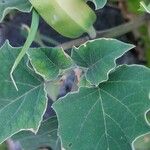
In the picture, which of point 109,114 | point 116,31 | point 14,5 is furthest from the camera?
point 116,31

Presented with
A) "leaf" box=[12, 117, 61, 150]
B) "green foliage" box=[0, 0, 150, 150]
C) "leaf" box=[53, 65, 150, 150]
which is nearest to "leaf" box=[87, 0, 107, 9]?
"green foliage" box=[0, 0, 150, 150]

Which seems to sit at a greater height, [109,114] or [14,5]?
[14,5]

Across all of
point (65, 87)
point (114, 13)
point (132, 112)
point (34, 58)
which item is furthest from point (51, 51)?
point (114, 13)

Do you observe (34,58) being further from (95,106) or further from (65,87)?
(65,87)

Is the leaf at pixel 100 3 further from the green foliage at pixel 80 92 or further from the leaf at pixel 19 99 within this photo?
the leaf at pixel 19 99

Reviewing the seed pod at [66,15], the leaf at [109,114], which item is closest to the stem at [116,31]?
the seed pod at [66,15]

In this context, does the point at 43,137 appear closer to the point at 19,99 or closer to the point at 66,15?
the point at 19,99

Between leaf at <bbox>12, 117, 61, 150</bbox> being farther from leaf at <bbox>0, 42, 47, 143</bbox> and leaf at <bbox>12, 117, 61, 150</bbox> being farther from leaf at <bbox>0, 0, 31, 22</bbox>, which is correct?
leaf at <bbox>0, 0, 31, 22</bbox>

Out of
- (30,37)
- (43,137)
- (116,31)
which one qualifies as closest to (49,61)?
(30,37)
